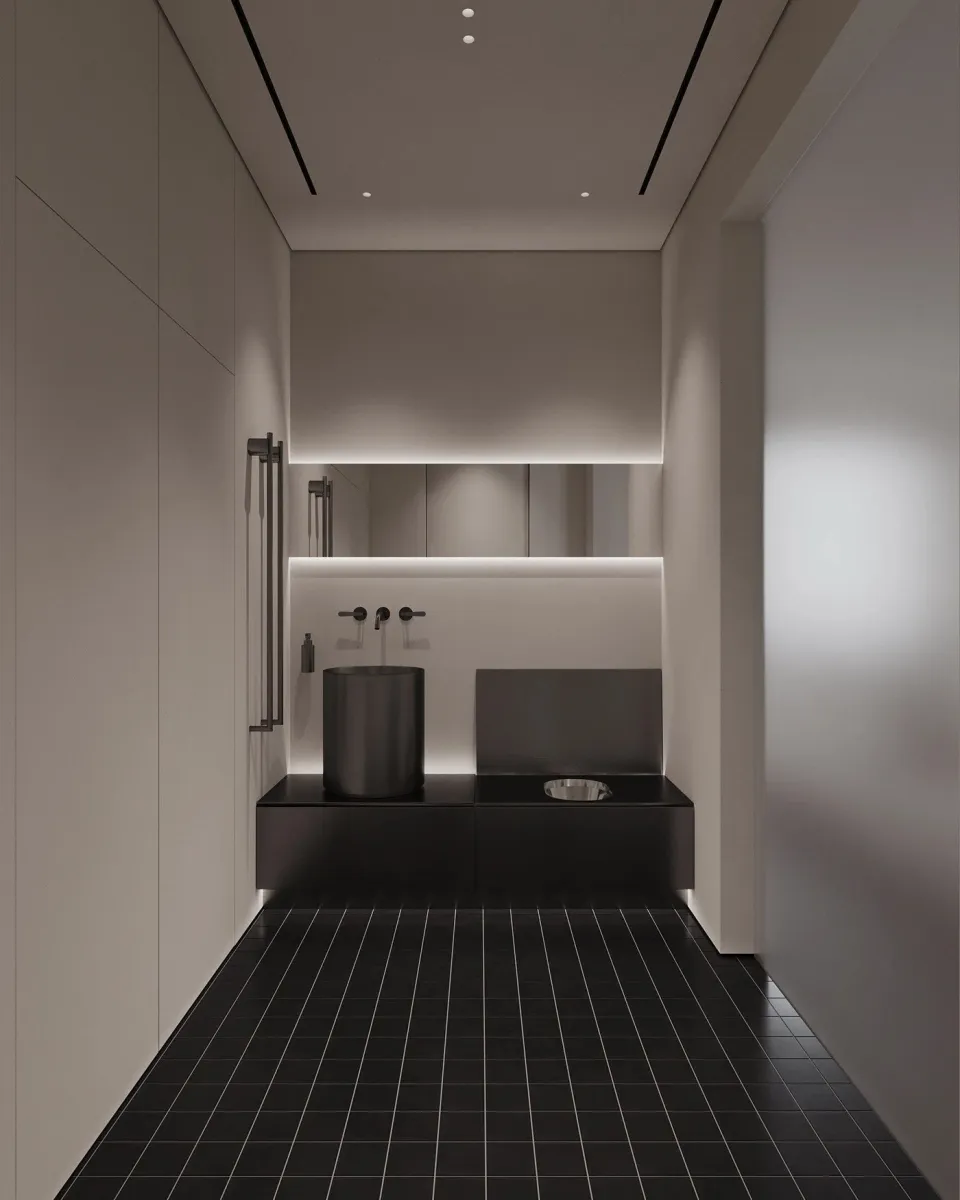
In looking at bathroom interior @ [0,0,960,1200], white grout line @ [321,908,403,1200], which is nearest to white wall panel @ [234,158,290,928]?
bathroom interior @ [0,0,960,1200]

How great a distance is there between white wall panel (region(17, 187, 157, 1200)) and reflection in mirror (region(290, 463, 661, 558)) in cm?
192

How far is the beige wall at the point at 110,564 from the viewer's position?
1.82 metres

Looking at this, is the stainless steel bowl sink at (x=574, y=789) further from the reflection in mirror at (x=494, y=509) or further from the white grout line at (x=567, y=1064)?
the reflection in mirror at (x=494, y=509)

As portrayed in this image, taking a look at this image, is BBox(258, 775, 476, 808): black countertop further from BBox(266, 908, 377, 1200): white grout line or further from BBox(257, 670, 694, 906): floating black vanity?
BBox(266, 908, 377, 1200): white grout line

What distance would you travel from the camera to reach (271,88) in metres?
3.01

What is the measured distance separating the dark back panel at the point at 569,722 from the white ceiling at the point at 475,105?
1981 mm

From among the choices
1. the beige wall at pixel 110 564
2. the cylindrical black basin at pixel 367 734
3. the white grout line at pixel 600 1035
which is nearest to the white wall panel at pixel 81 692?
the beige wall at pixel 110 564

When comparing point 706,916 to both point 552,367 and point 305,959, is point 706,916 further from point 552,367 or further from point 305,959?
point 552,367

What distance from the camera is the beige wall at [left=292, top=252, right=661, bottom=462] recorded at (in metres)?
4.43

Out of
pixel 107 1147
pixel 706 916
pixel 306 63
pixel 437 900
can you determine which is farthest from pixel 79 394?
pixel 706 916

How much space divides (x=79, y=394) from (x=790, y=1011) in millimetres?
2525

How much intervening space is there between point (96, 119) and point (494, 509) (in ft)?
8.37

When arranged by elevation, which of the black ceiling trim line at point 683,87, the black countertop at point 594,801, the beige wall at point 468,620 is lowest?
the black countertop at point 594,801

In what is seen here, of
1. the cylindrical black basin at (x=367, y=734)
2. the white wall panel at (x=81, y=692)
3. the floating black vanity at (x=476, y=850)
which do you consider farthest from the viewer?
the cylindrical black basin at (x=367, y=734)
